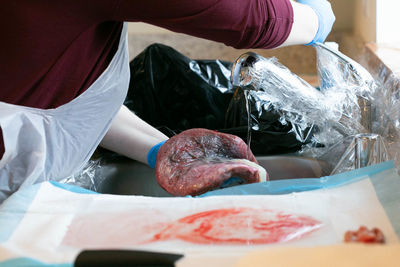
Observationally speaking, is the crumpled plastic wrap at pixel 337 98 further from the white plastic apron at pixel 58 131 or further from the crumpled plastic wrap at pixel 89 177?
the crumpled plastic wrap at pixel 89 177

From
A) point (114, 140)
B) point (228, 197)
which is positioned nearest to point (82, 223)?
point (228, 197)

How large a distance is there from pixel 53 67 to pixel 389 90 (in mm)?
551

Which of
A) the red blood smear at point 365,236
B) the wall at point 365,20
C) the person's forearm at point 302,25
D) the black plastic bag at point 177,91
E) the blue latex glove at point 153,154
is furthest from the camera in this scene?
the wall at point 365,20

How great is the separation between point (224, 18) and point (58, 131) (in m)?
0.31

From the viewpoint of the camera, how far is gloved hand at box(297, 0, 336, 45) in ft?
2.85

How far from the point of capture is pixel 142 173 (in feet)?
3.57

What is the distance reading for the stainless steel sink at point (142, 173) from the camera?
1.04 meters

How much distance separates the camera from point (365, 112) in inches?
33.7

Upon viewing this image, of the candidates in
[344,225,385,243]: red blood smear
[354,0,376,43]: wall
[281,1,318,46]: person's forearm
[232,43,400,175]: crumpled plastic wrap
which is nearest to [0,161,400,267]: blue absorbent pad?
[344,225,385,243]: red blood smear

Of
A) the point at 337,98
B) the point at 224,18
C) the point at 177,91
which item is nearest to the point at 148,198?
the point at 224,18

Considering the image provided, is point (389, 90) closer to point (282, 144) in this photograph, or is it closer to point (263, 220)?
point (282, 144)

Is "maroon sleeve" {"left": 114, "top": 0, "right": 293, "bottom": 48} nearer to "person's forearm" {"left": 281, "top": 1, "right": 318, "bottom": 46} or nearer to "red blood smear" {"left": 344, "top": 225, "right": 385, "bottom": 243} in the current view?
"person's forearm" {"left": 281, "top": 1, "right": 318, "bottom": 46}

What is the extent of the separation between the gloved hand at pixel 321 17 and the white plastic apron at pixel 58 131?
0.32 meters

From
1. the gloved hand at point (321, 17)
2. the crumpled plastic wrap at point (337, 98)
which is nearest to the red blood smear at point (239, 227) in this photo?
the crumpled plastic wrap at point (337, 98)
